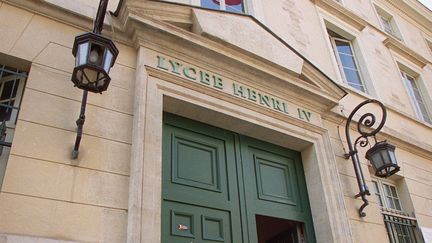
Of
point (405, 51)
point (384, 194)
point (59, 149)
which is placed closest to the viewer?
point (59, 149)

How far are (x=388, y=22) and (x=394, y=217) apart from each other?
7.25 metres

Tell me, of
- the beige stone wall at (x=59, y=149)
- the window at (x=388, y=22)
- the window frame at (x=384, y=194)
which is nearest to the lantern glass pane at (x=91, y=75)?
the beige stone wall at (x=59, y=149)

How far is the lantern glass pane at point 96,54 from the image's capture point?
3576 mm

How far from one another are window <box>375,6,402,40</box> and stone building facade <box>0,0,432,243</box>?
4.52 meters

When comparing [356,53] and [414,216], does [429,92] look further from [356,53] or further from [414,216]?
[414,216]

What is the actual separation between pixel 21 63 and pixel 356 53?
7.37m

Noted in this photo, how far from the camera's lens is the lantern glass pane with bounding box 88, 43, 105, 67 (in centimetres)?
358

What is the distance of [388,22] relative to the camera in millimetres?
12109

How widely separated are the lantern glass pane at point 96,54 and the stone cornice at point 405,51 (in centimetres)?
852

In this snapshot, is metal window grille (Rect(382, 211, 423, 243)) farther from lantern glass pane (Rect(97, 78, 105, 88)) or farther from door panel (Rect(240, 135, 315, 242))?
lantern glass pane (Rect(97, 78, 105, 88))

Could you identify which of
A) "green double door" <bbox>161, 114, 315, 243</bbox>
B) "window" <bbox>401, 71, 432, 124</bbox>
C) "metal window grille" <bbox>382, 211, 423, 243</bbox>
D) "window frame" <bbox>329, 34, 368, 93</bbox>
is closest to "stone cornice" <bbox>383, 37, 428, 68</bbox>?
"window" <bbox>401, 71, 432, 124</bbox>

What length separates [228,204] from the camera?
5.03 metres

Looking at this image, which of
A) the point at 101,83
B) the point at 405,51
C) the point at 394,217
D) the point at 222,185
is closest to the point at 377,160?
the point at 394,217

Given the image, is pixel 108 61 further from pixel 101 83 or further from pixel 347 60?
pixel 347 60
